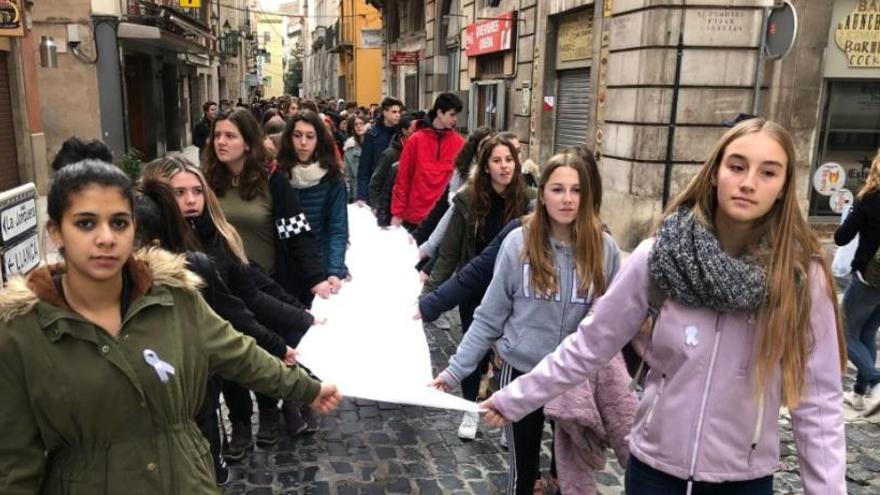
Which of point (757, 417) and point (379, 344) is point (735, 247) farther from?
point (379, 344)

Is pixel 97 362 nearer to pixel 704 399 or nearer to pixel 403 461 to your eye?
pixel 704 399

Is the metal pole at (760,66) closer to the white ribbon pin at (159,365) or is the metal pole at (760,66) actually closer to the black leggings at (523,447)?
the black leggings at (523,447)

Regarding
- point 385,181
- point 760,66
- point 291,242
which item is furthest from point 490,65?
point 291,242

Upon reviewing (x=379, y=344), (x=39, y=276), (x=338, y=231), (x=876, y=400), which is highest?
(x=39, y=276)

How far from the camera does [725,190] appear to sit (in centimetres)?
215

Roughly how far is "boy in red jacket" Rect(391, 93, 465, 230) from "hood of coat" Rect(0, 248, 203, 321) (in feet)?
17.1

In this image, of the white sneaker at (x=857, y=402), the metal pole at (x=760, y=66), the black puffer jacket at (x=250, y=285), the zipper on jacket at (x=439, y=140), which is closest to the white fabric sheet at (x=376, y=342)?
the black puffer jacket at (x=250, y=285)

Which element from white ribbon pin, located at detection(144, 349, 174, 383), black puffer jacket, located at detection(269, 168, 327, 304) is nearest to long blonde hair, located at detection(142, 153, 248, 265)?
black puffer jacket, located at detection(269, 168, 327, 304)

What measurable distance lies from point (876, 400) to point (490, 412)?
3321 mm

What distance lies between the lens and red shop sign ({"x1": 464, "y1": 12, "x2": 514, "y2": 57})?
15.9 m

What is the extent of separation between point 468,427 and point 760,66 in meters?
7.14

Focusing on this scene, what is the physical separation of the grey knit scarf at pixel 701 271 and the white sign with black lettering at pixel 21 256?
13.3 feet

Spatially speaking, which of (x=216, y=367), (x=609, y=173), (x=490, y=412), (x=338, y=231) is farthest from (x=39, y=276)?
(x=609, y=173)

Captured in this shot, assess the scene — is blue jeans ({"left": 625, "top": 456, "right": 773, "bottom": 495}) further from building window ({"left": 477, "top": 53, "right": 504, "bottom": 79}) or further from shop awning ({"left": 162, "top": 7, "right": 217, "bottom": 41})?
shop awning ({"left": 162, "top": 7, "right": 217, "bottom": 41})
